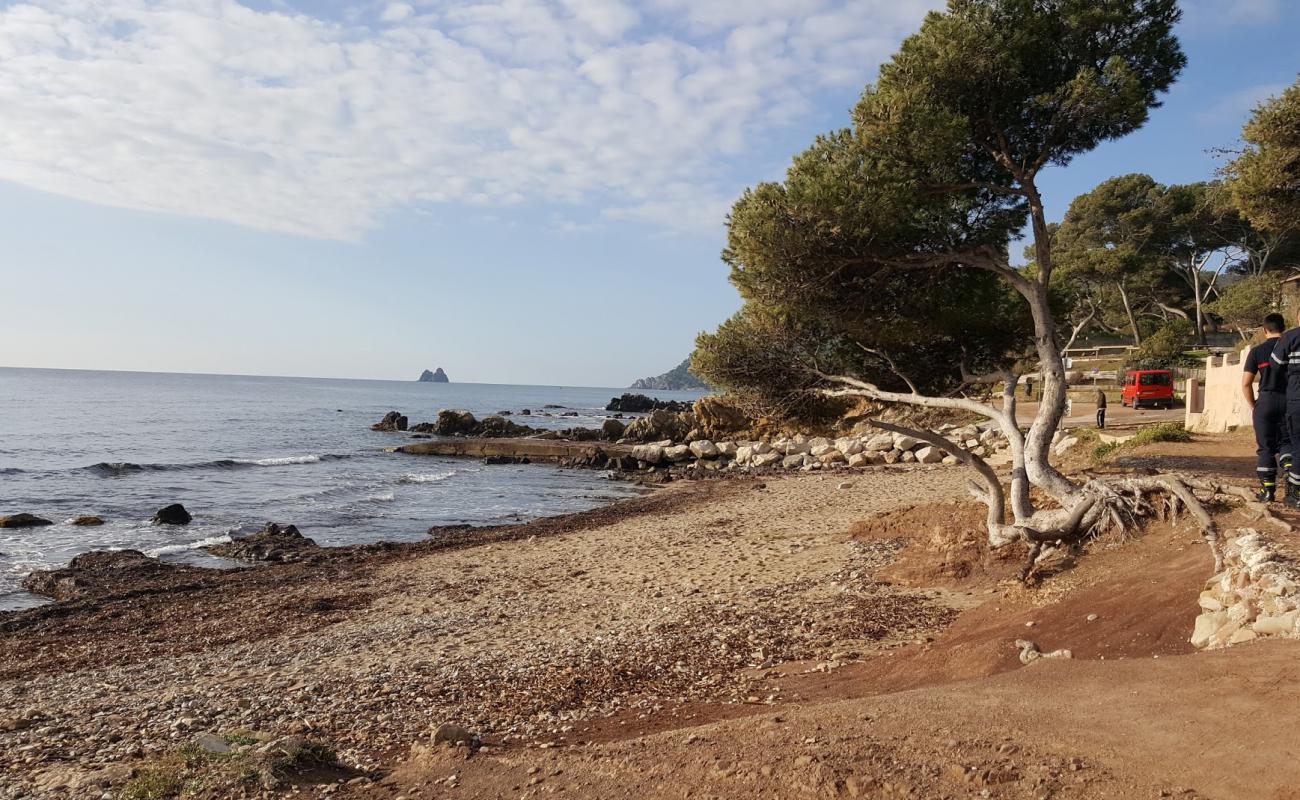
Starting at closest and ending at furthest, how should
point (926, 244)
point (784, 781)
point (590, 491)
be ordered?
point (784, 781)
point (926, 244)
point (590, 491)

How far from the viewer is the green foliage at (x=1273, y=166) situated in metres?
18.8

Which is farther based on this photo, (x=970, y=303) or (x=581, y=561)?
(x=581, y=561)

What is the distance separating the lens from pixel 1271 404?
30.8 ft

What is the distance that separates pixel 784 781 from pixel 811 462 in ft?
95.6

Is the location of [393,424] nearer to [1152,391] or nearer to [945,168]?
[1152,391]

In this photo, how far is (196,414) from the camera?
78750 mm

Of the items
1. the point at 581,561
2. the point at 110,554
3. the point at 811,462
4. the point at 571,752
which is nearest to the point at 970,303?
the point at 581,561

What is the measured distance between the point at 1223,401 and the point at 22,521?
3380 centimetres

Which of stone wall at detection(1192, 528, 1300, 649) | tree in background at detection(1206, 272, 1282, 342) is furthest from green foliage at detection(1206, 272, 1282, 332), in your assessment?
stone wall at detection(1192, 528, 1300, 649)

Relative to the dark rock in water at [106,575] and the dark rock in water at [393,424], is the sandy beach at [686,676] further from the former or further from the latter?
the dark rock in water at [393,424]

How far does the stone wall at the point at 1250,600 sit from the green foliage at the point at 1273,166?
16785 mm

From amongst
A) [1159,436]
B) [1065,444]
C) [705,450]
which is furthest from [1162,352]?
[1159,436]

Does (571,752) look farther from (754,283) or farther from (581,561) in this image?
(581,561)

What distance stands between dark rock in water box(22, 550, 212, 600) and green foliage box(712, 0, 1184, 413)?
13125 mm
